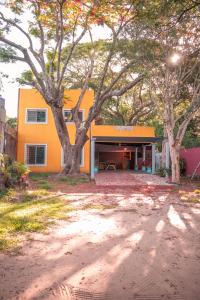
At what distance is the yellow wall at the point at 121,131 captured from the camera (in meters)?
21.8

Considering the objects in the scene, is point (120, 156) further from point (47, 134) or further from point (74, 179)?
point (74, 179)

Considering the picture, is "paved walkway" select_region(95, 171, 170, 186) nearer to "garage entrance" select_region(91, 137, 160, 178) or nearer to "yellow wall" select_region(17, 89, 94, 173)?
"yellow wall" select_region(17, 89, 94, 173)

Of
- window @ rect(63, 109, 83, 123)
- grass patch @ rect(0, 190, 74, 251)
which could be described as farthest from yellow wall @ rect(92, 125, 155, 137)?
grass patch @ rect(0, 190, 74, 251)

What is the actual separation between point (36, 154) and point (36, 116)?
9.78 feet

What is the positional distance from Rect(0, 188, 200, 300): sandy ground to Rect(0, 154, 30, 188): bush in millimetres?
4818

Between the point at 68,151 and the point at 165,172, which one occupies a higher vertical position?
the point at 68,151

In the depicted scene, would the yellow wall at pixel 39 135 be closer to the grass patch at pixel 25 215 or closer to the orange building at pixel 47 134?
the orange building at pixel 47 134

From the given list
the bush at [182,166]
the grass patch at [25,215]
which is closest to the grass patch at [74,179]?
the grass patch at [25,215]

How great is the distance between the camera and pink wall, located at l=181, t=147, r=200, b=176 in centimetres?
2012

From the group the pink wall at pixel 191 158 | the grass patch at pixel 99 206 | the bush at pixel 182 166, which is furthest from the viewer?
the bush at pixel 182 166

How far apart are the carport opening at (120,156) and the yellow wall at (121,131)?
4.68m

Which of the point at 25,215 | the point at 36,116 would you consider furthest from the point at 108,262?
the point at 36,116

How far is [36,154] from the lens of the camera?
21.7 metres

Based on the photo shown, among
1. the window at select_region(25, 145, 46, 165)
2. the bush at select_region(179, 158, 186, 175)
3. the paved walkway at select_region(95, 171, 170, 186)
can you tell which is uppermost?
the window at select_region(25, 145, 46, 165)
